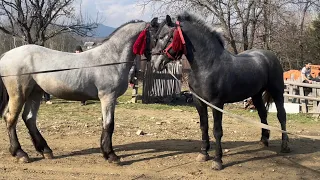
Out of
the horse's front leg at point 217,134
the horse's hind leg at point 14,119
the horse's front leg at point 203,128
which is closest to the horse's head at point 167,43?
the horse's front leg at point 203,128

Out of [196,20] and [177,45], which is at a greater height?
[196,20]

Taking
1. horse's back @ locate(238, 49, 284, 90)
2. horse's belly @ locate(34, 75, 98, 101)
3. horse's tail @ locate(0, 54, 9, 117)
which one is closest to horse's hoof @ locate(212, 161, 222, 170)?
horse's back @ locate(238, 49, 284, 90)

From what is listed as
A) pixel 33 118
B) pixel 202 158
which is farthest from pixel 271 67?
pixel 33 118

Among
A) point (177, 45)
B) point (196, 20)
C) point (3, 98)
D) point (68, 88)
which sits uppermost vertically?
point (196, 20)

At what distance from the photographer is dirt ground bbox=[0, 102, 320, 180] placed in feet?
18.3

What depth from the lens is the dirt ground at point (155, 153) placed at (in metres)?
5.58

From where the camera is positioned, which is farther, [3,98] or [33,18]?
[33,18]

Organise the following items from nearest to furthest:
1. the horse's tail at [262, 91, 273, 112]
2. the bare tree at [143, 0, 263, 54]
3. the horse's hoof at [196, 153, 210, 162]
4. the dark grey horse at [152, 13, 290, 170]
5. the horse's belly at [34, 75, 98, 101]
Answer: the dark grey horse at [152, 13, 290, 170], the horse's belly at [34, 75, 98, 101], the horse's hoof at [196, 153, 210, 162], the horse's tail at [262, 91, 273, 112], the bare tree at [143, 0, 263, 54]

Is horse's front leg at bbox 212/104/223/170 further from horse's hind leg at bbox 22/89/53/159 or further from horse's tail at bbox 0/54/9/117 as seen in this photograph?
horse's tail at bbox 0/54/9/117

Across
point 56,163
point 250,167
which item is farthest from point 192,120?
point 56,163

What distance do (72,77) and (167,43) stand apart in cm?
156

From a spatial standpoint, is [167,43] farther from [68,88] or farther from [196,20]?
[68,88]

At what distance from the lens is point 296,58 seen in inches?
1061

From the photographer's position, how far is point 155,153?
673 centimetres
